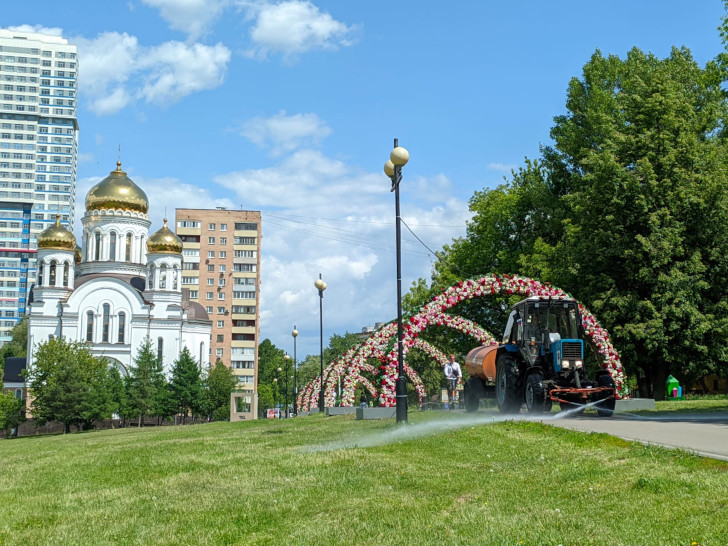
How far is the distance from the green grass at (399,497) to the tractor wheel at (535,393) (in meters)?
4.98

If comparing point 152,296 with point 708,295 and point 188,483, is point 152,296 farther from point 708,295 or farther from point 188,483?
point 188,483

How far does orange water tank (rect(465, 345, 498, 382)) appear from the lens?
2072cm

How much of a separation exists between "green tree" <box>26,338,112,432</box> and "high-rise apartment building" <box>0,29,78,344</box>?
12602 centimetres

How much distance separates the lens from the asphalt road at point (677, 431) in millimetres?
10336

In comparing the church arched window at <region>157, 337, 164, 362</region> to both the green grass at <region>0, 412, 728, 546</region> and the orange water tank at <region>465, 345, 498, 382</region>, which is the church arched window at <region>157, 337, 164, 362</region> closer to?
the orange water tank at <region>465, 345, 498, 382</region>

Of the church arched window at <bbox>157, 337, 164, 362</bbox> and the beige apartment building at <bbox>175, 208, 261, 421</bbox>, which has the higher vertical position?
the beige apartment building at <bbox>175, 208, 261, 421</bbox>

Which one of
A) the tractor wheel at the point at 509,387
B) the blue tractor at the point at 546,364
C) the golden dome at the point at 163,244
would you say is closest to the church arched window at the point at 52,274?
the golden dome at the point at 163,244

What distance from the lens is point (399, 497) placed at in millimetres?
8094

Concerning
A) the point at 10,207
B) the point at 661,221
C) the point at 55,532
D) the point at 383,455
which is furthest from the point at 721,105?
the point at 10,207

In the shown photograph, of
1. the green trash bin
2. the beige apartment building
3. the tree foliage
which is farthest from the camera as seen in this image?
the beige apartment building

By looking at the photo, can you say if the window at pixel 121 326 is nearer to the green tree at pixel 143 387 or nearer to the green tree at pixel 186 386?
the green tree at pixel 186 386

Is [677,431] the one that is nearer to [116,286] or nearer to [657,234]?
[657,234]

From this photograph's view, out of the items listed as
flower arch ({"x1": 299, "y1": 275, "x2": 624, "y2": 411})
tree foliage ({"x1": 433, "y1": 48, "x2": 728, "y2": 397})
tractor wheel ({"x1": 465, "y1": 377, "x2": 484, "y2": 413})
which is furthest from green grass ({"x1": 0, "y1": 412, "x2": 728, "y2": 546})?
tree foliage ({"x1": 433, "y1": 48, "x2": 728, "y2": 397})

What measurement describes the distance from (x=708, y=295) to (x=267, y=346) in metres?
112
